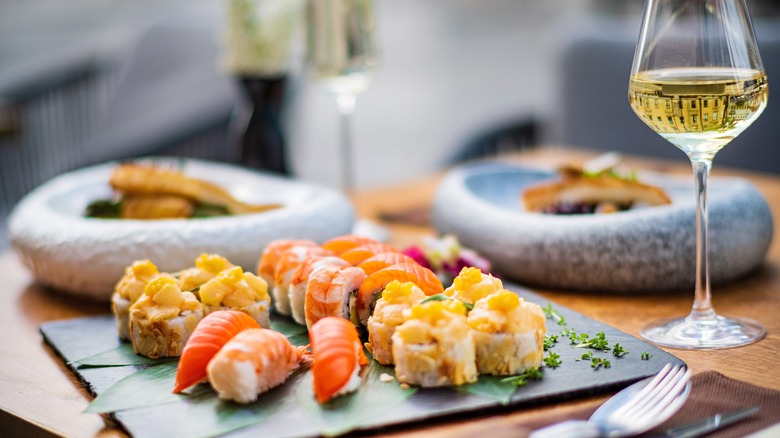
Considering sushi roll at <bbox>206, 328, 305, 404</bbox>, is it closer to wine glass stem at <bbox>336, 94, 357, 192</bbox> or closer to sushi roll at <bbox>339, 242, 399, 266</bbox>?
sushi roll at <bbox>339, 242, 399, 266</bbox>

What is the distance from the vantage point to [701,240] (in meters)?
1.08

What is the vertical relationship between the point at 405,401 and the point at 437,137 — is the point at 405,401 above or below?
above

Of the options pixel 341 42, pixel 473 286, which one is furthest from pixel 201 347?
pixel 341 42

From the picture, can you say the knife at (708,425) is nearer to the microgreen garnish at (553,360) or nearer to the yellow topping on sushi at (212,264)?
the microgreen garnish at (553,360)

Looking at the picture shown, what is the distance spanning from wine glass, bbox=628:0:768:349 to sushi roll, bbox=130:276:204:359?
548mm

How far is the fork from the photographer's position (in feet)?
2.65

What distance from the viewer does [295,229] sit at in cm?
137

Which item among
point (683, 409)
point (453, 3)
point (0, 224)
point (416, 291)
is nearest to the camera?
point (683, 409)

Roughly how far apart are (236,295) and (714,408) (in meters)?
0.53

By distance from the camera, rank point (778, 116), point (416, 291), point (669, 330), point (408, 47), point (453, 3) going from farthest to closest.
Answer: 1. point (453, 3)
2. point (408, 47)
3. point (778, 116)
4. point (669, 330)
5. point (416, 291)

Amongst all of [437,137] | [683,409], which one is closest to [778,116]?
[683,409]

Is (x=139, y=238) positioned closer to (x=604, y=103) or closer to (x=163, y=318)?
A: (x=163, y=318)

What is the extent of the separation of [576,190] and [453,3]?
9.35 meters

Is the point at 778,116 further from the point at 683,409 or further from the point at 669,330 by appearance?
the point at 683,409
